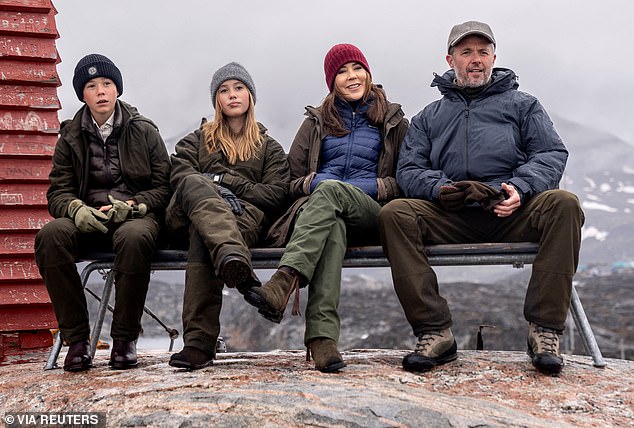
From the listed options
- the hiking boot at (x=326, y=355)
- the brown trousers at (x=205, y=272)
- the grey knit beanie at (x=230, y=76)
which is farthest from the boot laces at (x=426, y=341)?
the grey knit beanie at (x=230, y=76)

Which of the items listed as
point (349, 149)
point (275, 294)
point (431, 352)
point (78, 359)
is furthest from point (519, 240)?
point (78, 359)

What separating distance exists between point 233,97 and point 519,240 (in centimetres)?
205

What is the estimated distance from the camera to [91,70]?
4.38 m

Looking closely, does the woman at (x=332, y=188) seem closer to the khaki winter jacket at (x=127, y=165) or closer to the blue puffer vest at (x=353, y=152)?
the blue puffer vest at (x=353, y=152)

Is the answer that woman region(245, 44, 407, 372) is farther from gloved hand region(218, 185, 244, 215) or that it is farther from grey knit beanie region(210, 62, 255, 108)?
grey knit beanie region(210, 62, 255, 108)

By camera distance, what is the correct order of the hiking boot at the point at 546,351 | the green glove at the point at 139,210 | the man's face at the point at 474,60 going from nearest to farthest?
the hiking boot at the point at 546,351 → the green glove at the point at 139,210 → the man's face at the point at 474,60

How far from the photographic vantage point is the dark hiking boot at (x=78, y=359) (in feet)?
12.6

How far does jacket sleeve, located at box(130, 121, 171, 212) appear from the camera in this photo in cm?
439

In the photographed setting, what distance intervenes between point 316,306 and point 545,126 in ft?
5.92

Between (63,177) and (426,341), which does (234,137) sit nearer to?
(63,177)

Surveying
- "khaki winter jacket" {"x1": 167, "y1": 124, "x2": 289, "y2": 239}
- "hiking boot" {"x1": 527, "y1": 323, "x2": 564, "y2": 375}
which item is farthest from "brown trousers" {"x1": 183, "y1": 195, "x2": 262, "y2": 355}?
"hiking boot" {"x1": 527, "y1": 323, "x2": 564, "y2": 375}

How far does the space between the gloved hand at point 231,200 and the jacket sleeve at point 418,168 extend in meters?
1.00

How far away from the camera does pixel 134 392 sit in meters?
3.17

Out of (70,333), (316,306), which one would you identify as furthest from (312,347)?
(70,333)
